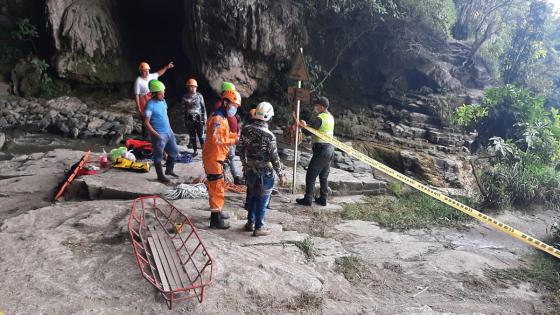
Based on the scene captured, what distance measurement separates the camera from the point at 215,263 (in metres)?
3.65

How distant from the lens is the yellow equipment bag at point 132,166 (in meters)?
6.35

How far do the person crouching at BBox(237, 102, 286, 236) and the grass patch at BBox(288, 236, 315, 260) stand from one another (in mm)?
590

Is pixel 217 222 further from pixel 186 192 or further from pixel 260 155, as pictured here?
pixel 186 192

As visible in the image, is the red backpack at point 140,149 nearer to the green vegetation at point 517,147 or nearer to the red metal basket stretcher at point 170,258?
the red metal basket stretcher at point 170,258

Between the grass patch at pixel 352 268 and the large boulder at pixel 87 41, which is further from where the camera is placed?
the large boulder at pixel 87 41

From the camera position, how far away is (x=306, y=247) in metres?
4.39

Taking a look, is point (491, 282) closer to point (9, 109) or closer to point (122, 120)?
point (122, 120)

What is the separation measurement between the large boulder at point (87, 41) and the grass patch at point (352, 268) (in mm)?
11349

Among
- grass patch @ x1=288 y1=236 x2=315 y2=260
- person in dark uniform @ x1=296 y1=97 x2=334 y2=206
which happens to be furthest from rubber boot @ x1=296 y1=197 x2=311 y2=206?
grass patch @ x1=288 y1=236 x2=315 y2=260

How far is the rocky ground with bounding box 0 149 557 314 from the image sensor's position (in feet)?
10.3

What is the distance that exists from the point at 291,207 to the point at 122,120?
276 inches

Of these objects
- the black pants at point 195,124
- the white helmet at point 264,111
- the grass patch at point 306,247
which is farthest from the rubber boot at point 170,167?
the grass patch at point 306,247

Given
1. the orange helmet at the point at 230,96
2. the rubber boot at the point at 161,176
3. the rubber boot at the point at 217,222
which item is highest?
the orange helmet at the point at 230,96

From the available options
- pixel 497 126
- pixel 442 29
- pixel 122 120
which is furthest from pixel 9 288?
pixel 442 29
